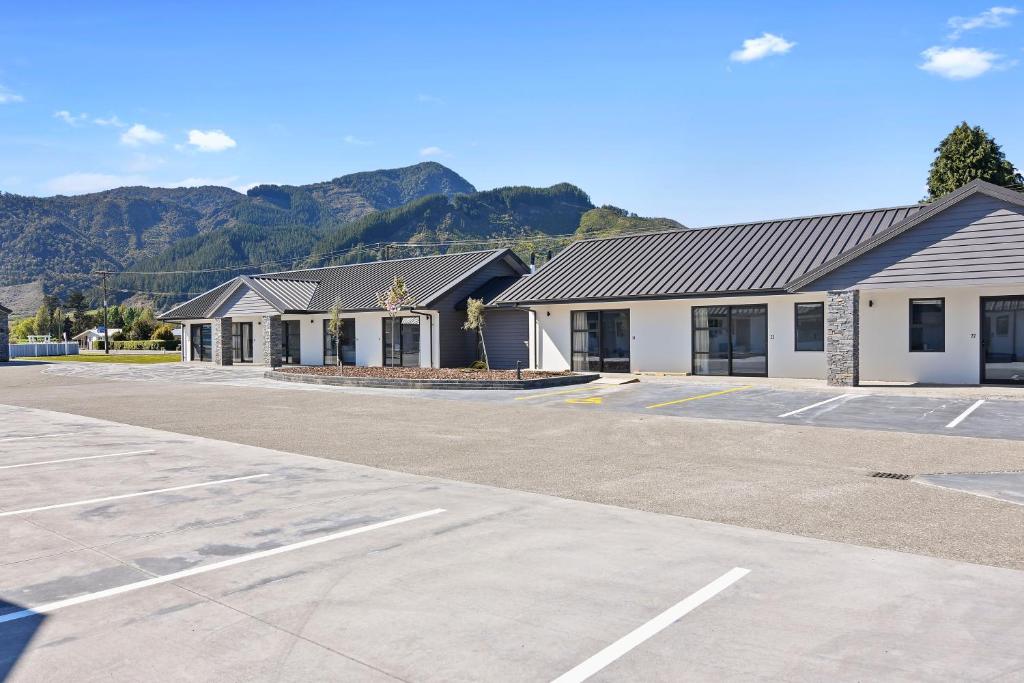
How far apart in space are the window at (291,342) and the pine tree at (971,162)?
33.6 metres

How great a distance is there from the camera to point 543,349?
29.4 meters

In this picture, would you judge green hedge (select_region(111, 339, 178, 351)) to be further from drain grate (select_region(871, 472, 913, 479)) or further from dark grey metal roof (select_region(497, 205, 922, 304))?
drain grate (select_region(871, 472, 913, 479))

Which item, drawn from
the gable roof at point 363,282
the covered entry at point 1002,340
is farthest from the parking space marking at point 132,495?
the gable roof at point 363,282

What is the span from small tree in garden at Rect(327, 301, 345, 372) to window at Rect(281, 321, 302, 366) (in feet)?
10.3

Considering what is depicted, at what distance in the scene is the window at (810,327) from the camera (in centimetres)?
2355

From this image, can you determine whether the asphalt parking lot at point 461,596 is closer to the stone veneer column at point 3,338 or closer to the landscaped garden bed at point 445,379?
the landscaped garden bed at point 445,379

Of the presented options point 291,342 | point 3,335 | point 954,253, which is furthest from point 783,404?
point 3,335

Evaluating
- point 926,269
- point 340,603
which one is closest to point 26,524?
point 340,603

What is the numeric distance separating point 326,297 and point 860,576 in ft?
115

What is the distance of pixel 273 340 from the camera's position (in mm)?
37812

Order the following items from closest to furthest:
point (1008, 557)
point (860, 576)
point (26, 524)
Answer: point (860, 576), point (1008, 557), point (26, 524)

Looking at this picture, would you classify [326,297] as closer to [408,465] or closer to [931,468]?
[408,465]

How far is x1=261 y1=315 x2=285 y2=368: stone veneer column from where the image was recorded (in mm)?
37625

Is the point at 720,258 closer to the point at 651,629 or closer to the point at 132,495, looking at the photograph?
the point at 132,495
